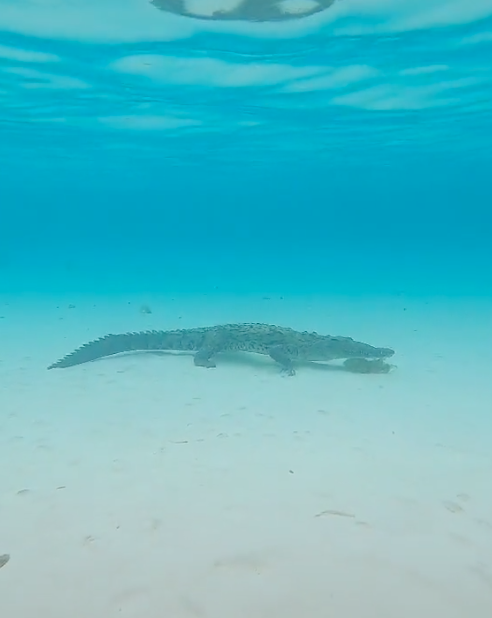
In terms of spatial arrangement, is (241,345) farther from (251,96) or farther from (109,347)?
(251,96)

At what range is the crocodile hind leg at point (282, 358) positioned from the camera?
36.0 feet

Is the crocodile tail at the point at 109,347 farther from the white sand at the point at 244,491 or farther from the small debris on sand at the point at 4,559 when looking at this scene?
the small debris on sand at the point at 4,559

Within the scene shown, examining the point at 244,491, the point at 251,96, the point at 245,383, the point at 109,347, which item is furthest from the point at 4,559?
the point at 251,96

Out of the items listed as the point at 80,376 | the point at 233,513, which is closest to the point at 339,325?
the point at 80,376

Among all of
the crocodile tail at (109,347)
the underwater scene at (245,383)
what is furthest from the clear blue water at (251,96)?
the crocodile tail at (109,347)

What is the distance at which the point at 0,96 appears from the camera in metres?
24.2

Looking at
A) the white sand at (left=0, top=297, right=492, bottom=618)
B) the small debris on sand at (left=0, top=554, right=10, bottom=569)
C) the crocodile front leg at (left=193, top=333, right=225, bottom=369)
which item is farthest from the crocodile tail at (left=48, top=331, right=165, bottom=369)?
the small debris on sand at (left=0, top=554, right=10, bottom=569)

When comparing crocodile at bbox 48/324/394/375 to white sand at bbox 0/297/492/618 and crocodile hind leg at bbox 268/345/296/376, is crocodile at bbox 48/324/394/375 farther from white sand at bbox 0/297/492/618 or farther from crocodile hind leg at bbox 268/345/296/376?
white sand at bbox 0/297/492/618

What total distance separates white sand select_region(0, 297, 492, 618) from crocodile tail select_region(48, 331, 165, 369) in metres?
0.31

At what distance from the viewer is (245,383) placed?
10383 mm

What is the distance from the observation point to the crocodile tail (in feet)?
37.7

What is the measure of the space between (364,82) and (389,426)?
58.5 feet

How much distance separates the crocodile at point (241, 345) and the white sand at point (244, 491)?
1.27ft

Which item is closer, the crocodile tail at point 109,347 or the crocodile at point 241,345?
the crocodile at point 241,345
